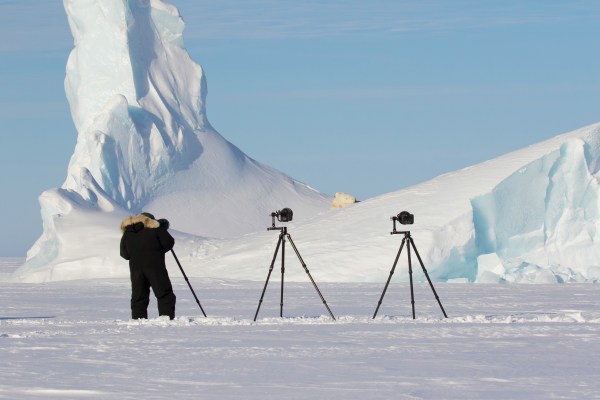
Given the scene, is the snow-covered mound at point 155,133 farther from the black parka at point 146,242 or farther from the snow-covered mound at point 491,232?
the black parka at point 146,242

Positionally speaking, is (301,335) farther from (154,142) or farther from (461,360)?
(154,142)

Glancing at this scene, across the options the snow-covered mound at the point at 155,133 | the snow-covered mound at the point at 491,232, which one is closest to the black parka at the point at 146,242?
the snow-covered mound at the point at 491,232

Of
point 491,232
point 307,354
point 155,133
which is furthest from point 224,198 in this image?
point 307,354

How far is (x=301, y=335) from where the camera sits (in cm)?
1027

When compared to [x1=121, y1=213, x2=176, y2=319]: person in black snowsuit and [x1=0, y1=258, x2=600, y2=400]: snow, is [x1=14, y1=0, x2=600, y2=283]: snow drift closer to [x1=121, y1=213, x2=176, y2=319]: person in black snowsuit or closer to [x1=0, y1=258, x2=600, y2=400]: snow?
[x1=0, y1=258, x2=600, y2=400]: snow

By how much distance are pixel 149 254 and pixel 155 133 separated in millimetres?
31685

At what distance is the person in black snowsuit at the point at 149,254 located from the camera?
1173cm

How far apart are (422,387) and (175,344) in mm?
3021

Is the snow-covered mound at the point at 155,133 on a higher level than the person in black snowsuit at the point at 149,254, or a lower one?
higher

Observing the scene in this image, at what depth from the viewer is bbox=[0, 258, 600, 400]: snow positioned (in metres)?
6.75

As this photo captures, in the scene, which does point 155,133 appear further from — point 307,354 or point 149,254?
point 307,354

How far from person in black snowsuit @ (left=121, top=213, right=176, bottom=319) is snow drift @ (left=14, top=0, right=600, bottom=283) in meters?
11.5

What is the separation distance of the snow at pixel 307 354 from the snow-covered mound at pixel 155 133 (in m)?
27.1

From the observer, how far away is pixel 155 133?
1695 inches
